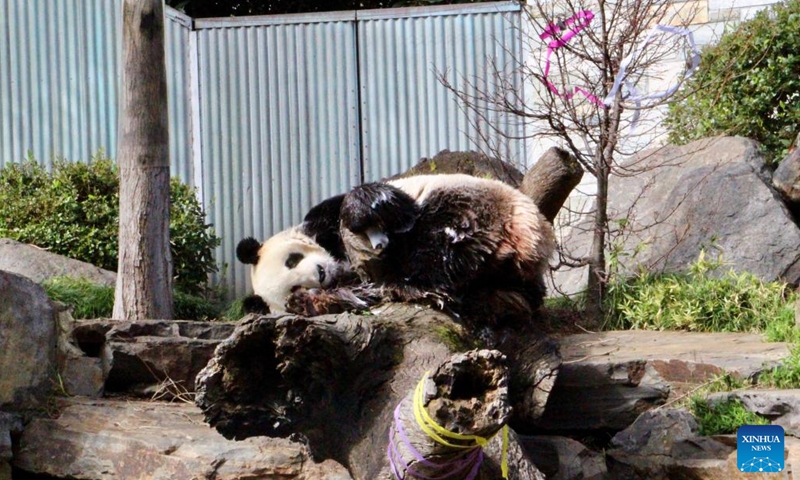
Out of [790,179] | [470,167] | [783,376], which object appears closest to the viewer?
[783,376]

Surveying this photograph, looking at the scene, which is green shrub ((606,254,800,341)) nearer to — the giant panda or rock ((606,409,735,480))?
rock ((606,409,735,480))

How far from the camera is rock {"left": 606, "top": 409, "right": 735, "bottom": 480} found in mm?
3922

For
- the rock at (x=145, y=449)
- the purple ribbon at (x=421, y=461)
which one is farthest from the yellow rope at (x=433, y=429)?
the rock at (x=145, y=449)

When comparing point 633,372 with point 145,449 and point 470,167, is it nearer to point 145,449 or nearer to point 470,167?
point 145,449

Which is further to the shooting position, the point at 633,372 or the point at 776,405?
the point at 633,372

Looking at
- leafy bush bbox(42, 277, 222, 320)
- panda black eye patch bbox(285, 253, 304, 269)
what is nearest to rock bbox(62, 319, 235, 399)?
panda black eye patch bbox(285, 253, 304, 269)

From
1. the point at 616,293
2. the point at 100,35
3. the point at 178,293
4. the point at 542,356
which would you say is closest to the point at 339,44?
the point at 100,35

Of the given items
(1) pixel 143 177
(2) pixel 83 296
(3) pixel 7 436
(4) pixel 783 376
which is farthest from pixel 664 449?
(2) pixel 83 296

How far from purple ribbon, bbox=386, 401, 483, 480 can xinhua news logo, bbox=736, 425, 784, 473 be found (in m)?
1.44

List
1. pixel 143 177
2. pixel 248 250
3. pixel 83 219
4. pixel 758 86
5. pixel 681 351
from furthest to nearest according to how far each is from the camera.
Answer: pixel 758 86 → pixel 83 219 → pixel 143 177 → pixel 681 351 → pixel 248 250

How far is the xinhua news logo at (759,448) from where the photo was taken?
3.82m

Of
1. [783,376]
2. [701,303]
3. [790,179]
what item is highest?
[790,179]

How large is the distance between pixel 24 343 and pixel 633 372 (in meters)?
2.74

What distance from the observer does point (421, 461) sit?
2.86 meters
